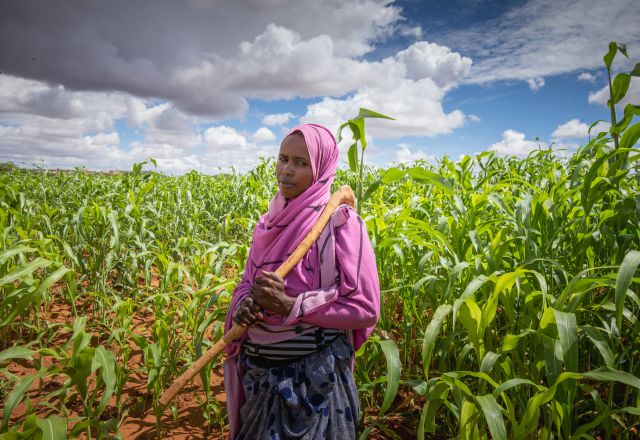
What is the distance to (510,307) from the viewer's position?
129 cm

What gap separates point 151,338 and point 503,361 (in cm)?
244

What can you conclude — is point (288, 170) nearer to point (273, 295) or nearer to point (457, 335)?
point (273, 295)

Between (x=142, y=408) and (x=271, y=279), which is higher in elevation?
(x=271, y=279)

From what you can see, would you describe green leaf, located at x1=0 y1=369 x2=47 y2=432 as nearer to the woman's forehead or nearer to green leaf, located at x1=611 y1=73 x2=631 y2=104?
the woman's forehead

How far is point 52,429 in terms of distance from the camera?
1.04 meters

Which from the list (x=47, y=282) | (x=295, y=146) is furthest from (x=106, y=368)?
(x=295, y=146)

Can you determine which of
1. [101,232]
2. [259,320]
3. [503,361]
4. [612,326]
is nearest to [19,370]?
[101,232]

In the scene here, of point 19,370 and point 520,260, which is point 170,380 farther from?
point 520,260

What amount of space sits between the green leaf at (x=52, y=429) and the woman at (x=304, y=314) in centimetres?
50

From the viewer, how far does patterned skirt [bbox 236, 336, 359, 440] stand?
3.52 ft

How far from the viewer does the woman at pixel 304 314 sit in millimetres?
1069

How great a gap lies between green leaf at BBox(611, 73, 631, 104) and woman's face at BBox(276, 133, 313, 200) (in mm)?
1430

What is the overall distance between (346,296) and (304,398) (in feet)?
1.11

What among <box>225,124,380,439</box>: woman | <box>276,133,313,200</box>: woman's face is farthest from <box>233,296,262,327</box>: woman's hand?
<box>276,133,313,200</box>: woman's face
